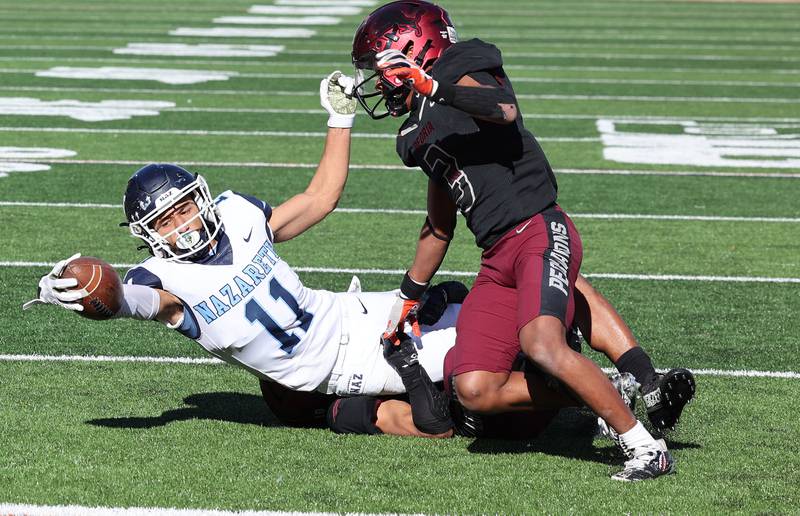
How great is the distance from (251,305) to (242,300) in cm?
4

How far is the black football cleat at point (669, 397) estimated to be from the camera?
452 cm

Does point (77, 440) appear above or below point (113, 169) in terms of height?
above

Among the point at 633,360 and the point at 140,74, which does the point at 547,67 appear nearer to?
the point at 140,74

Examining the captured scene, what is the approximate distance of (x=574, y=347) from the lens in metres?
4.77

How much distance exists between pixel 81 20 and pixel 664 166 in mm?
15694

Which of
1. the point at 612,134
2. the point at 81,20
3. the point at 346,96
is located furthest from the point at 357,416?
the point at 81,20

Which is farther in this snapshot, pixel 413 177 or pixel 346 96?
pixel 413 177

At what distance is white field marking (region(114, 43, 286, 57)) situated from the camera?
19562 mm

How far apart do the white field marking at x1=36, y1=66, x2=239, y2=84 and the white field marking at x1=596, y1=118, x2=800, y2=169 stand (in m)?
5.74

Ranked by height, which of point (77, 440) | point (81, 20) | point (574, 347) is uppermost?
point (574, 347)

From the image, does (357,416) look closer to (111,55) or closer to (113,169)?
(113,169)

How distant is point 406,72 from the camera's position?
4219 mm

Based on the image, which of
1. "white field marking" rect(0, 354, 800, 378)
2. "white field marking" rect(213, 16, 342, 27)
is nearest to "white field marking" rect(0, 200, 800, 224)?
"white field marking" rect(0, 354, 800, 378)

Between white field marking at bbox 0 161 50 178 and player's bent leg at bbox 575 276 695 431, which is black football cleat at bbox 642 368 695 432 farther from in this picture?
white field marking at bbox 0 161 50 178
